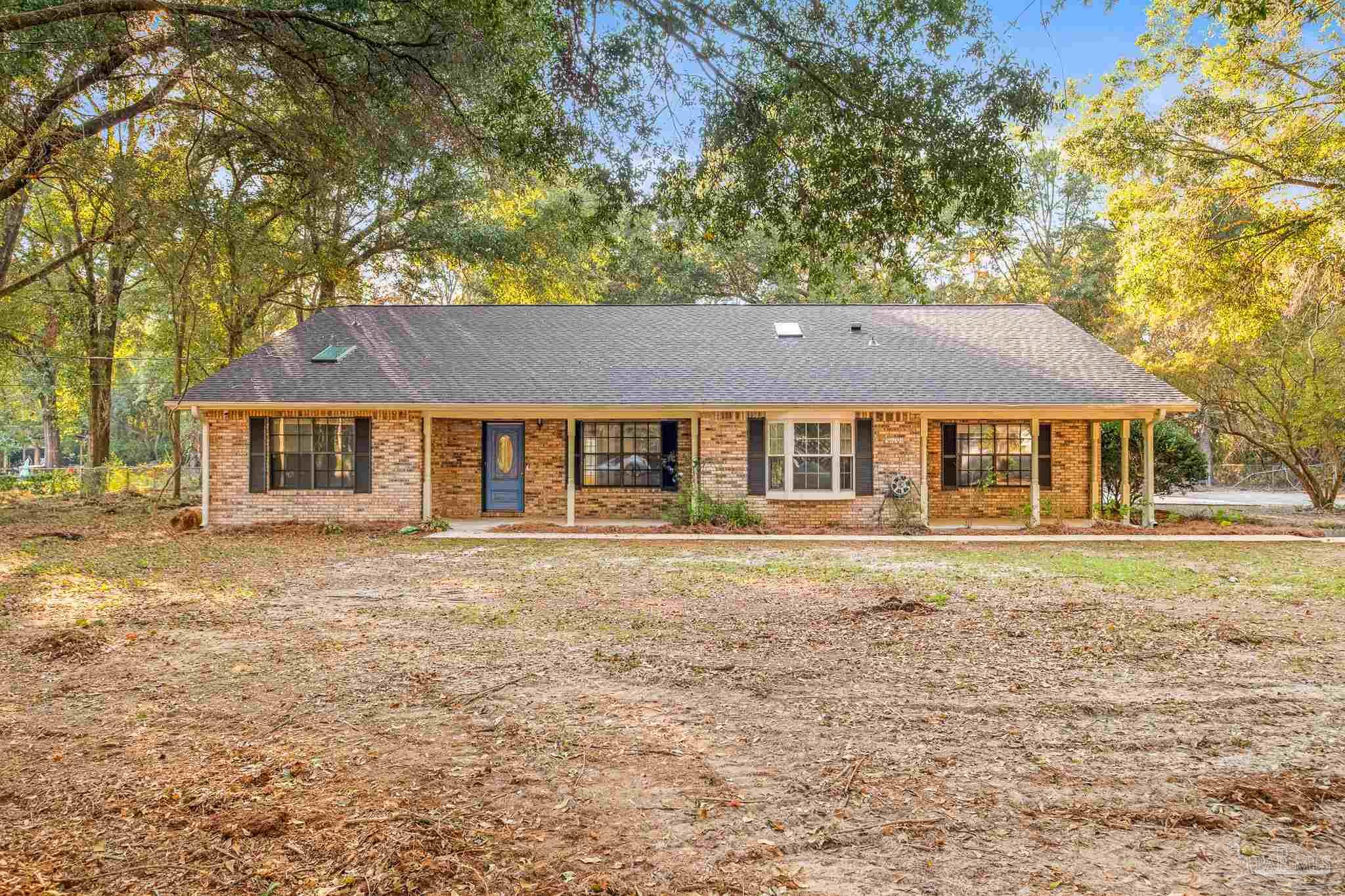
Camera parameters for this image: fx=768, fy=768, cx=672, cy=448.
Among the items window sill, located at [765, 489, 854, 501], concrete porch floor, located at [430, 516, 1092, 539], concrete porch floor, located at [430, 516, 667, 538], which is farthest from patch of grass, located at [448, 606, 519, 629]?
window sill, located at [765, 489, 854, 501]

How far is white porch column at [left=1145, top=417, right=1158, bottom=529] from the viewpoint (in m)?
14.0

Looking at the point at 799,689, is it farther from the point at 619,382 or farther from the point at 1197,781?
the point at 619,382

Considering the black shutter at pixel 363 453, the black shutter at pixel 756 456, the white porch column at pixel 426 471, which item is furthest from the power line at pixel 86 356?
the black shutter at pixel 756 456

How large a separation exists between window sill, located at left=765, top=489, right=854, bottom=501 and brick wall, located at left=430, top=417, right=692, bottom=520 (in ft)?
7.86

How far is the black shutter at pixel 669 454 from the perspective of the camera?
15.2 m

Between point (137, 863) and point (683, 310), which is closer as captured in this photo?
point (137, 863)

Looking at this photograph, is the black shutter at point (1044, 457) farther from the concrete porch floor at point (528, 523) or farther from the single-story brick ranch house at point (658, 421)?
the concrete porch floor at point (528, 523)

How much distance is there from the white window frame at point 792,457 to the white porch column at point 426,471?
623cm

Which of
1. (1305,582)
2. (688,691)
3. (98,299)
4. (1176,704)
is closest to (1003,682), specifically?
(1176,704)

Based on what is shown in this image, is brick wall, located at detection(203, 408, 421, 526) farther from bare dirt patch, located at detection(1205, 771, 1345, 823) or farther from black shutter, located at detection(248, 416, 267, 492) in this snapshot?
bare dirt patch, located at detection(1205, 771, 1345, 823)

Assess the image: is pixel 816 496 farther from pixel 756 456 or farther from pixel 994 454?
pixel 994 454

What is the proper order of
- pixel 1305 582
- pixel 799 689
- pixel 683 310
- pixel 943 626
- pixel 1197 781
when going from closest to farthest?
pixel 1197 781 → pixel 799 689 → pixel 943 626 → pixel 1305 582 → pixel 683 310

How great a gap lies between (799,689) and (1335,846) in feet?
8.66

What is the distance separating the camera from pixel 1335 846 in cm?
298
